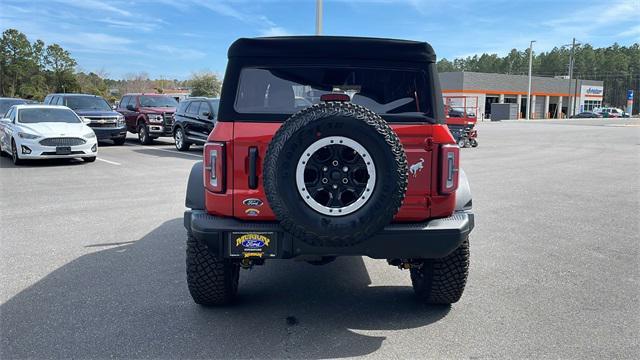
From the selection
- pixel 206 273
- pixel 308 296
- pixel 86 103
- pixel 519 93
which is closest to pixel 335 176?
pixel 206 273

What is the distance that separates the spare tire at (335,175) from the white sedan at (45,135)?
449 inches

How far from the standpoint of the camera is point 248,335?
3766 millimetres

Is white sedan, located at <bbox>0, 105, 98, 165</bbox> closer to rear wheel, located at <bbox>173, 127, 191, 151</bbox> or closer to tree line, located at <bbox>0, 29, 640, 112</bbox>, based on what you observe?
rear wheel, located at <bbox>173, 127, 191, 151</bbox>

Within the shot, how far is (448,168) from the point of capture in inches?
148

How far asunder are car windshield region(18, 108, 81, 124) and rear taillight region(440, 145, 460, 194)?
505 inches

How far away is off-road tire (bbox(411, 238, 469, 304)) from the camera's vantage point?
4133mm

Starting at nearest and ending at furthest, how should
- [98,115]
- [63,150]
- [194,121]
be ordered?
[63,150] → [194,121] → [98,115]

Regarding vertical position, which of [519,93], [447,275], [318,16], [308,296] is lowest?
[308,296]

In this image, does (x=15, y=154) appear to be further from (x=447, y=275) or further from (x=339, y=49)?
(x=447, y=275)

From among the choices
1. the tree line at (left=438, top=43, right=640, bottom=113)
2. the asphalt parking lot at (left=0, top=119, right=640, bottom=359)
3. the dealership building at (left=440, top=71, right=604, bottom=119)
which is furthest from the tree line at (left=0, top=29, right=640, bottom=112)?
the asphalt parking lot at (left=0, top=119, right=640, bottom=359)

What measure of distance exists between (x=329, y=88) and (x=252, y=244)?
1.30m

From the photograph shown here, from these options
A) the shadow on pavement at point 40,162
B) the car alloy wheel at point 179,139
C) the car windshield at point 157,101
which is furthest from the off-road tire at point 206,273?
the car windshield at point 157,101

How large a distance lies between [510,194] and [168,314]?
25.1ft

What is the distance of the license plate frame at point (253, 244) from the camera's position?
3.59 m
